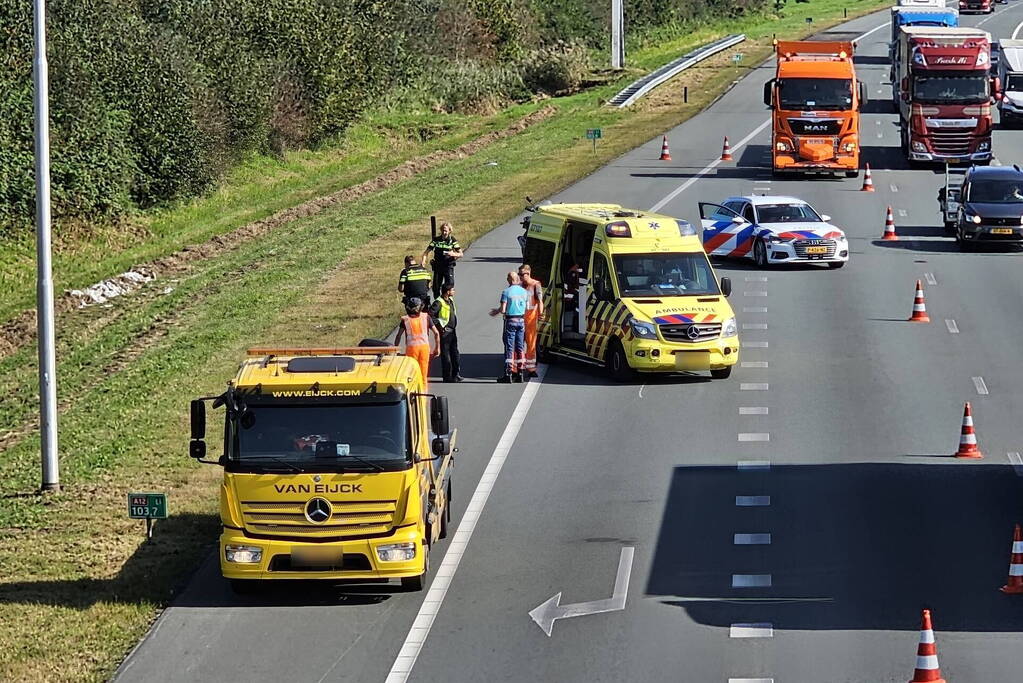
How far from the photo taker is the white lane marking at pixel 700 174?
152 feet

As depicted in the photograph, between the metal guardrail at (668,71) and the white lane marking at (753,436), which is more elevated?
the metal guardrail at (668,71)

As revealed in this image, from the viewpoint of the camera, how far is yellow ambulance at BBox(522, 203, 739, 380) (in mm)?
25922

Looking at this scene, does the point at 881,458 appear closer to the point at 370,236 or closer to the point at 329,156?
the point at 370,236

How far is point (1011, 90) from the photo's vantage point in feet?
221

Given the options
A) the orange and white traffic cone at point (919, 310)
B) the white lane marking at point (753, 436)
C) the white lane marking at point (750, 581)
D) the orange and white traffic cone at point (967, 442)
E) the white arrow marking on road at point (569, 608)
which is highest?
the orange and white traffic cone at point (919, 310)

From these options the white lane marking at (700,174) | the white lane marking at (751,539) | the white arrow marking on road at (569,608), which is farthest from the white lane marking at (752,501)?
the white lane marking at (700,174)

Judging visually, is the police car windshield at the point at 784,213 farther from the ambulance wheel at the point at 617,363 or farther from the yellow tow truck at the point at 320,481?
the yellow tow truck at the point at 320,481

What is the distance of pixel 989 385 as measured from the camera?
85.5 ft

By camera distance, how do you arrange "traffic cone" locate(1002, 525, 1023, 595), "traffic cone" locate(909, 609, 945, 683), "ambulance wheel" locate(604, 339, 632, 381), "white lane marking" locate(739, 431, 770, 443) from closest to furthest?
"traffic cone" locate(909, 609, 945, 683) < "traffic cone" locate(1002, 525, 1023, 595) < "white lane marking" locate(739, 431, 770, 443) < "ambulance wheel" locate(604, 339, 632, 381)

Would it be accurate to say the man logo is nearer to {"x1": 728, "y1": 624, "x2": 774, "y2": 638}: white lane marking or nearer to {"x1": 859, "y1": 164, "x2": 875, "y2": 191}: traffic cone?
{"x1": 728, "y1": 624, "x2": 774, "y2": 638}: white lane marking

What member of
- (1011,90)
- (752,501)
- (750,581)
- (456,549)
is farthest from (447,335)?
(1011,90)

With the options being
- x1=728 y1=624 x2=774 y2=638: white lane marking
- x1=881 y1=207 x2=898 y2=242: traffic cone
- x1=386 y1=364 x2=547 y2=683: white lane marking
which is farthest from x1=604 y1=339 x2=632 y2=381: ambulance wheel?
x1=881 y1=207 x2=898 y2=242: traffic cone

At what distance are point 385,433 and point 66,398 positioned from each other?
13.6m

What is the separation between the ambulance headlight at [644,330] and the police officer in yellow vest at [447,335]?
9.21ft
